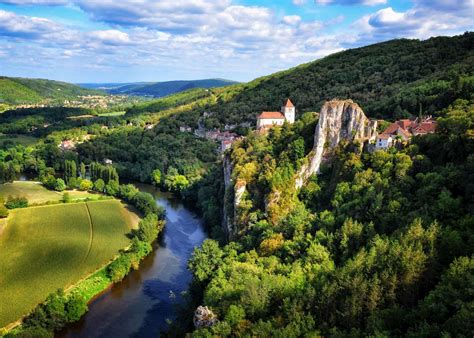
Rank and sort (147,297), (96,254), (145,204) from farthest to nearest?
(145,204) < (96,254) < (147,297)

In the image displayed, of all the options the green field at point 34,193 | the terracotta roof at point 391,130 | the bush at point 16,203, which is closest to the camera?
the terracotta roof at point 391,130

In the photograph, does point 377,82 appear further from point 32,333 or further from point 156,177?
point 32,333

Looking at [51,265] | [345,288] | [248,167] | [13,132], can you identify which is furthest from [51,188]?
[13,132]

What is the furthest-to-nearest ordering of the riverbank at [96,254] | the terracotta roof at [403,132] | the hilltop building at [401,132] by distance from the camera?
the terracotta roof at [403,132] < the hilltop building at [401,132] < the riverbank at [96,254]


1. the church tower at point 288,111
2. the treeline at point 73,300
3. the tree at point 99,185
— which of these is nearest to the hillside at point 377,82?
the church tower at point 288,111

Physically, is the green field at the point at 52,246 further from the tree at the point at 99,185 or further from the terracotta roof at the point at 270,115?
the terracotta roof at the point at 270,115

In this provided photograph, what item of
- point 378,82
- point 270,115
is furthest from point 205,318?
point 378,82
